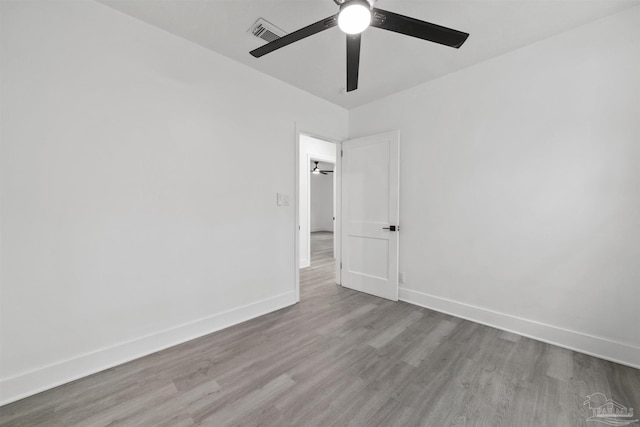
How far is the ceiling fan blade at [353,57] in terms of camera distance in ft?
5.09

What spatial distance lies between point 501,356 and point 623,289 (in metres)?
1.08

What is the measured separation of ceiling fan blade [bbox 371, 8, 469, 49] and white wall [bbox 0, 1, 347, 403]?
1.71 m

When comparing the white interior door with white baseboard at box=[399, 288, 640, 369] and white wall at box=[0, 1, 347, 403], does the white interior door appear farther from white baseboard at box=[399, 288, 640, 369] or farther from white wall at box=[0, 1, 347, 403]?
white wall at box=[0, 1, 347, 403]

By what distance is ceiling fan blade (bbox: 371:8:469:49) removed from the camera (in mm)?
1390

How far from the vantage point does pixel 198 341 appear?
7.55ft

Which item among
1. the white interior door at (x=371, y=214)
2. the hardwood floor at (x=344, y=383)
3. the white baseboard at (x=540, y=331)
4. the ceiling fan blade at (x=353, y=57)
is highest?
the ceiling fan blade at (x=353, y=57)

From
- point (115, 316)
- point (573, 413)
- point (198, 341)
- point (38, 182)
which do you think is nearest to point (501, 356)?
point (573, 413)

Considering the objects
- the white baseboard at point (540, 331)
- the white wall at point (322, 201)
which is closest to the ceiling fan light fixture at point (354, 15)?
the white baseboard at point (540, 331)

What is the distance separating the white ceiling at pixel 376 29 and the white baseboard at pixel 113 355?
8.62 feet

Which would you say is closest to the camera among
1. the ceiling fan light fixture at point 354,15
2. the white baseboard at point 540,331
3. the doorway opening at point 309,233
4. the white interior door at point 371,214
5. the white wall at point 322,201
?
the ceiling fan light fixture at point 354,15

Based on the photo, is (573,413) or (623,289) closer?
(573,413)

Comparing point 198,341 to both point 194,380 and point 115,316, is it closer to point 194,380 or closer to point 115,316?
point 194,380

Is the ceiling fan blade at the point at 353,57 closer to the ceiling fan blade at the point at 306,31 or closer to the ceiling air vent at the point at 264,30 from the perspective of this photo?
the ceiling fan blade at the point at 306,31

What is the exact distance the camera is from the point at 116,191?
1.95 metres
